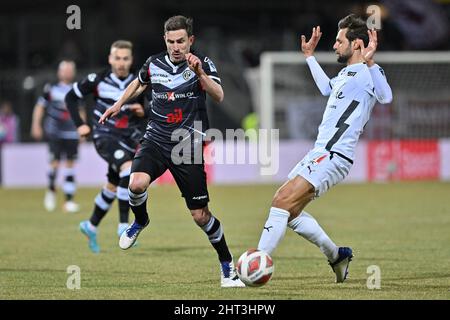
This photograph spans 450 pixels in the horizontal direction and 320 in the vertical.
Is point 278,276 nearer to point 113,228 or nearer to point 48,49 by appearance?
point 113,228

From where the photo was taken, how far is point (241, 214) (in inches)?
671

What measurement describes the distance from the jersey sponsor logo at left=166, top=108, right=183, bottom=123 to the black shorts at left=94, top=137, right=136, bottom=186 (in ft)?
9.70

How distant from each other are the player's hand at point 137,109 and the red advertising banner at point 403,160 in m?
13.7

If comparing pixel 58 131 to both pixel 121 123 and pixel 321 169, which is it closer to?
pixel 121 123

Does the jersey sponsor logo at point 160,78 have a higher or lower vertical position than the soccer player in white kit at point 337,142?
higher

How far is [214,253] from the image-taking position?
11.5 meters

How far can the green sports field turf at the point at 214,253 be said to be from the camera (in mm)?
8273

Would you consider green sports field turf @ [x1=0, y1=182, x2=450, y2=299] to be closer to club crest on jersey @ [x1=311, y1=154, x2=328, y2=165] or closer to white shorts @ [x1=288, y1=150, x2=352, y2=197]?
white shorts @ [x1=288, y1=150, x2=352, y2=197]

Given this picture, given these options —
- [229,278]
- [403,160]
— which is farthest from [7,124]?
[229,278]

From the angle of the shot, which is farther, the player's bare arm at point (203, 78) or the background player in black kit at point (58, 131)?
the background player in black kit at point (58, 131)

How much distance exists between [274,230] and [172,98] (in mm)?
1708

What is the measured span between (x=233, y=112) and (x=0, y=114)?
6849 mm

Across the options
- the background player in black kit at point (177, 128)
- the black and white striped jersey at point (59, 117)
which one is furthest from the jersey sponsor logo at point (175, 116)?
the black and white striped jersey at point (59, 117)

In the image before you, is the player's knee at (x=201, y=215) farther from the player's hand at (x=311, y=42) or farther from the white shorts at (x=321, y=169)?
the player's hand at (x=311, y=42)
